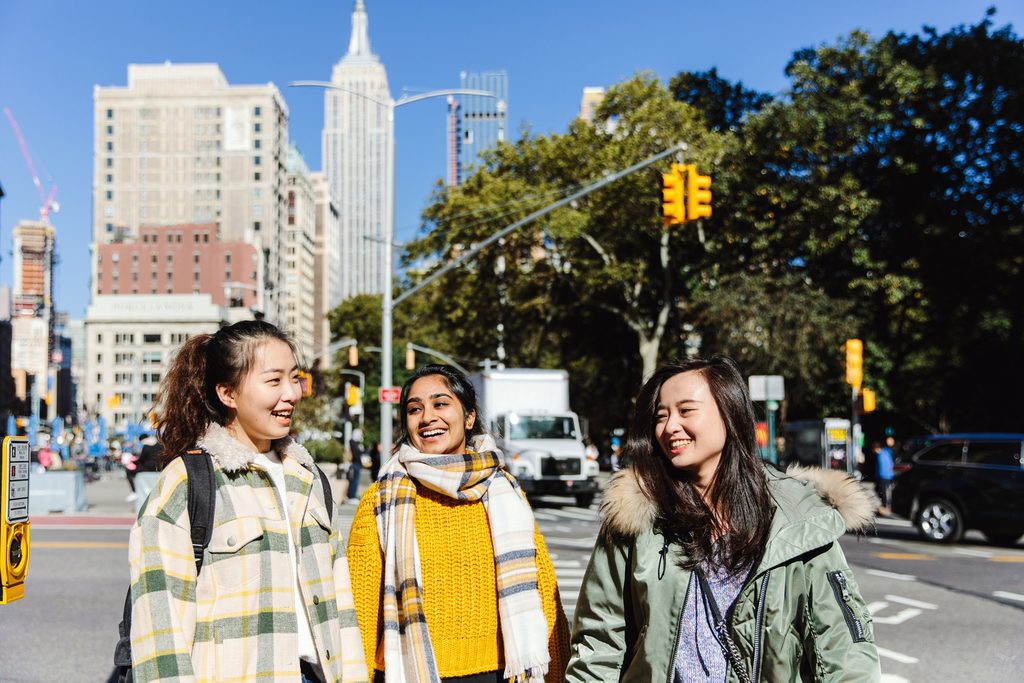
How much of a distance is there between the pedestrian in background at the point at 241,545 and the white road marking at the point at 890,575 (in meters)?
10.0

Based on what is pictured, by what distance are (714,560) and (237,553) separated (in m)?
1.26

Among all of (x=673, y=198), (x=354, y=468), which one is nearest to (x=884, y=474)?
(x=673, y=198)

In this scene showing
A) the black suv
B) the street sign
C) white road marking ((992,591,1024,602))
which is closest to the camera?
white road marking ((992,591,1024,602))

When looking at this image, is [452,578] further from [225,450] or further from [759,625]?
[759,625]

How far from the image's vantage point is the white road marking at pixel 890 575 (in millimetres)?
11898

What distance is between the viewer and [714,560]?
2.88 m

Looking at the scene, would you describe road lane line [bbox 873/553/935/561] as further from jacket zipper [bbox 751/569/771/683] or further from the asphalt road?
jacket zipper [bbox 751/569/771/683]

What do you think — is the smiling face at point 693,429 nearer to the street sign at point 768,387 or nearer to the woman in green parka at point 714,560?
the woman in green parka at point 714,560

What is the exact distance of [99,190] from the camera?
15425 centimetres

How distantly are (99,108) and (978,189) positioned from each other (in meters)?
148

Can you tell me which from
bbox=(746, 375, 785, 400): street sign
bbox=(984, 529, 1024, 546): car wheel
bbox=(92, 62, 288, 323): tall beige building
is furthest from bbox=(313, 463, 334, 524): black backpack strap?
bbox=(92, 62, 288, 323): tall beige building

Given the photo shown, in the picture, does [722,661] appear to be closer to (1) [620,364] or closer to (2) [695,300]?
(2) [695,300]

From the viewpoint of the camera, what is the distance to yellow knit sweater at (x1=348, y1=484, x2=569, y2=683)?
370 centimetres

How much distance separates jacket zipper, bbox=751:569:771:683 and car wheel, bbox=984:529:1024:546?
14.4 metres
